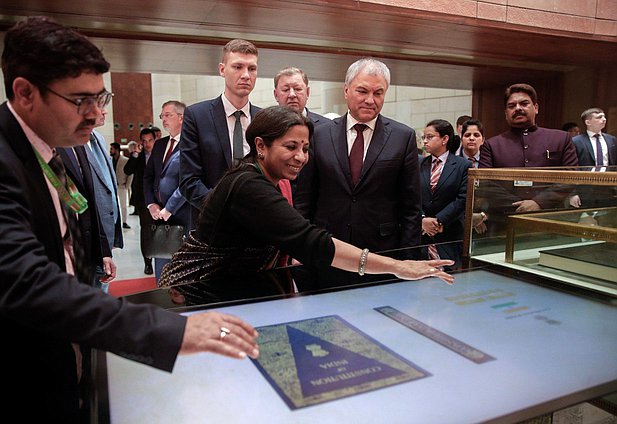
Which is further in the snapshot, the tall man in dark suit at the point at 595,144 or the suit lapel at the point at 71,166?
the tall man in dark suit at the point at 595,144

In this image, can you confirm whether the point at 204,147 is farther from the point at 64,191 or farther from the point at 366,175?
the point at 64,191

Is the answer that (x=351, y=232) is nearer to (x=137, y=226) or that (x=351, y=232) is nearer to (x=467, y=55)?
(x=467, y=55)

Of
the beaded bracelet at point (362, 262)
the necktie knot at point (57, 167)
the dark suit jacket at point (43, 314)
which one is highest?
the necktie knot at point (57, 167)

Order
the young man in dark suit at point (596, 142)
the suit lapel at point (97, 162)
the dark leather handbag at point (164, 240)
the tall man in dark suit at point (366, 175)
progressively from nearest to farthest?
the tall man in dark suit at point (366, 175) → the suit lapel at point (97, 162) → the dark leather handbag at point (164, 240) → the young man in dark suit at point (596, 142)

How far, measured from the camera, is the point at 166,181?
438cm

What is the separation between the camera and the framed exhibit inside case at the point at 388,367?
101cm

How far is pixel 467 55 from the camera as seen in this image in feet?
21.5

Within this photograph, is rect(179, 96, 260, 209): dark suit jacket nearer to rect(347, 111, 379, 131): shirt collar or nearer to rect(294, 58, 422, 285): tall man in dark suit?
rect(294, 58, 422, 285): tall man in dark suit

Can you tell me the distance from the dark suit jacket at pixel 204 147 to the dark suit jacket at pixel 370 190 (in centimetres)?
51

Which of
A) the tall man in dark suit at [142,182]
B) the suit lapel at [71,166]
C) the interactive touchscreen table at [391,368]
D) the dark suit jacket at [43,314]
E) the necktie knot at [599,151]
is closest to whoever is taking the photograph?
the dark suit jacket at [43,314]

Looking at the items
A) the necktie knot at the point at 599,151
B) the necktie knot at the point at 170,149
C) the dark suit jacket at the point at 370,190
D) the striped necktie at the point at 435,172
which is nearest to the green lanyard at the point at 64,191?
the dark suit jacket at the point at 370,190

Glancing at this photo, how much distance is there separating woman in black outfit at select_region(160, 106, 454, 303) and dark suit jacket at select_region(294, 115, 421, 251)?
0.69m

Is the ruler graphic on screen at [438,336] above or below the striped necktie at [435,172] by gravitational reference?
below

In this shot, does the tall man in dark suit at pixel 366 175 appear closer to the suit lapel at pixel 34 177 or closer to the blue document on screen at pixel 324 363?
the blue document on screen at pixel 324 363
